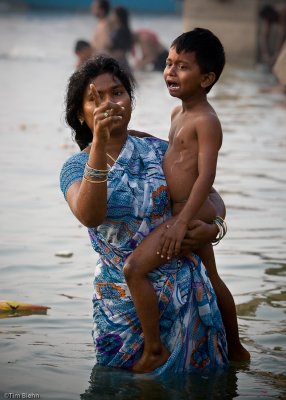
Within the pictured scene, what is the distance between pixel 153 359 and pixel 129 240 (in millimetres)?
519

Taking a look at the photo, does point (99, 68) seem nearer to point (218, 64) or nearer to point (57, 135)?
point (218, 64)

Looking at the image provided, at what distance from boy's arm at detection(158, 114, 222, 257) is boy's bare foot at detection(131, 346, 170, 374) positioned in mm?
443

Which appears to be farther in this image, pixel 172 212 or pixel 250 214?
pixel 250 214

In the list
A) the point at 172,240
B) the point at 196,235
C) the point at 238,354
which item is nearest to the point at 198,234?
the point at 196,235

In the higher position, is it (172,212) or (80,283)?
(172,212)

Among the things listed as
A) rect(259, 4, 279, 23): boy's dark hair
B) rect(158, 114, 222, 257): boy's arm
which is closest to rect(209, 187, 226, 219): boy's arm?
rect(158, 114, 222, 257): boy's arm

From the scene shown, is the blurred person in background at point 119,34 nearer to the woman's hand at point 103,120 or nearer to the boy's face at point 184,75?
the boy's face at point 184,75

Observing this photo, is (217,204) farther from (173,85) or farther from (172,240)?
(173,85)

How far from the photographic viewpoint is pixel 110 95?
4.75 meters

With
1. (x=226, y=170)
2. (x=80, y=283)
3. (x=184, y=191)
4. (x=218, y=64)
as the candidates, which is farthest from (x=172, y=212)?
(x=226, y=170)

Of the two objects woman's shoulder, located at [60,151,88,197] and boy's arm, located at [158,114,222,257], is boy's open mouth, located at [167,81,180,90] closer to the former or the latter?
boy's arm, located at [158,114,222,257]

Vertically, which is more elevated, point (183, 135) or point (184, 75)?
point (184, 75)

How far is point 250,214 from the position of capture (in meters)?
8.61

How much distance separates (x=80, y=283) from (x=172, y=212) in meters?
2.01
